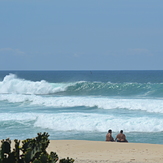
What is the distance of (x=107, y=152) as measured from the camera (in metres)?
11.1

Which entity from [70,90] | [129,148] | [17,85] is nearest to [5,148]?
[129,148]

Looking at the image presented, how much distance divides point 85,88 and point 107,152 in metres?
31.8

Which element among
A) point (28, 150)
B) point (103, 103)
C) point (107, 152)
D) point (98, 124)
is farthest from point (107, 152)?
point (103, 103)

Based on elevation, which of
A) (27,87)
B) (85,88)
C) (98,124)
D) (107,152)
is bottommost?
(107,152)

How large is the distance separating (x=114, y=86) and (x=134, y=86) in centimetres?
237

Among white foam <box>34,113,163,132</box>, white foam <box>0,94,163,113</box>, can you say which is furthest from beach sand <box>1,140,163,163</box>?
white foam <box>0,94,163,113</box>

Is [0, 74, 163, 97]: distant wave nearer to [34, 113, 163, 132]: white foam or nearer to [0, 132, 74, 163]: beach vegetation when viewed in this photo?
[34, 113, 163, 132]: white foam

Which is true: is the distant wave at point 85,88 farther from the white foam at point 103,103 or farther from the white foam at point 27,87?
the white foam at point 103,103

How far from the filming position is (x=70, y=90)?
43.4 meters

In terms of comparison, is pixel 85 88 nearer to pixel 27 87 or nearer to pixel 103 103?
pixel 27 87

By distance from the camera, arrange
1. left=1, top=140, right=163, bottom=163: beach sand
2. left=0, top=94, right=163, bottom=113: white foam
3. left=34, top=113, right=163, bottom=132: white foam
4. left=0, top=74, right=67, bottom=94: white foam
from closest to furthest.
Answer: left=1, top=140, right=163, bottom=163: beach sand → left=34, top=113, right=163, bottom=132: white foam → left=0, top=94, right=163, bottom=113: white foam → left=0, top=74, right=67, bottom=94: white foam

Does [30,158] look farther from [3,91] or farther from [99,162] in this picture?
[3,91]

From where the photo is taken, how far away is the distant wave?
3819cm

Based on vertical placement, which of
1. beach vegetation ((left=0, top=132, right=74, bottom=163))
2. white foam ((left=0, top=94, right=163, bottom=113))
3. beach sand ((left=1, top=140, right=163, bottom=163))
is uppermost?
white foam ((left=0, top=94, right=163, bottom=113))
